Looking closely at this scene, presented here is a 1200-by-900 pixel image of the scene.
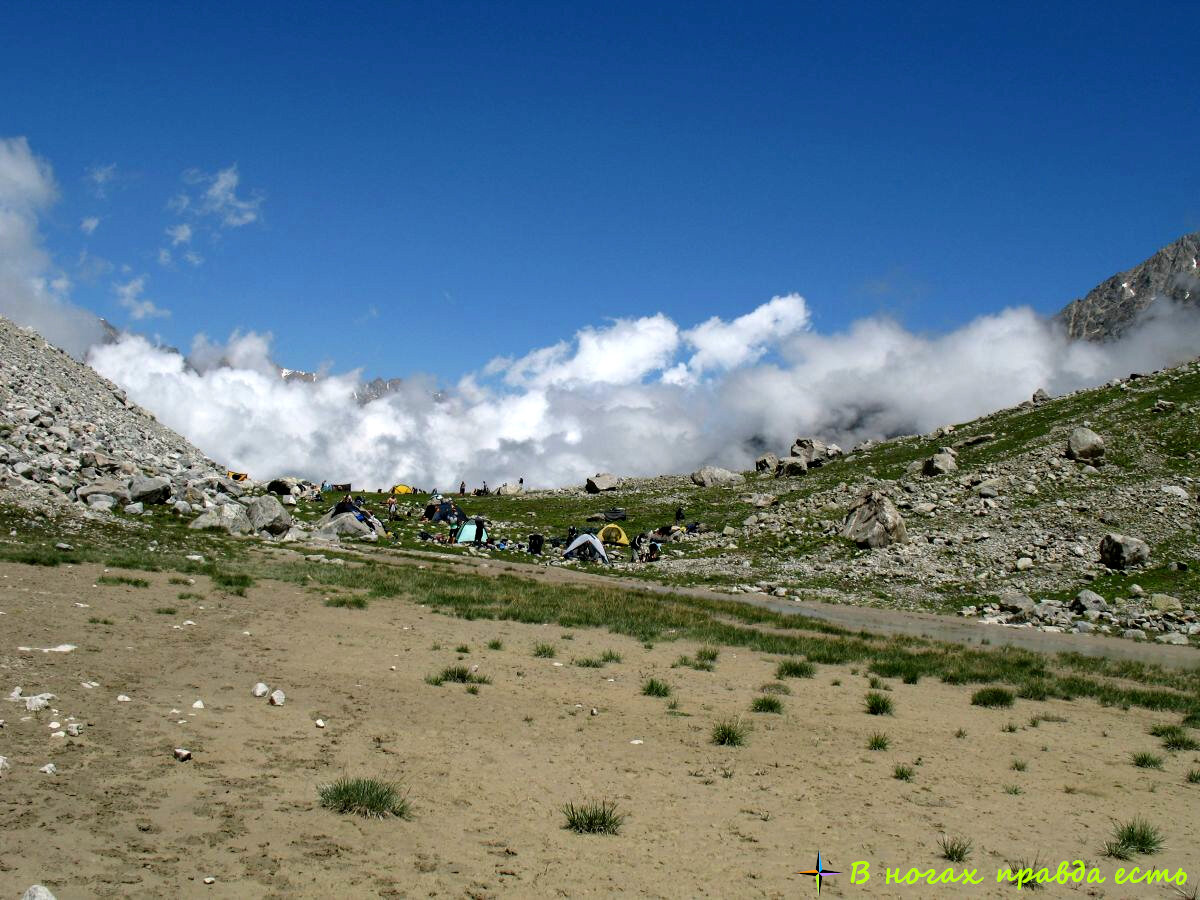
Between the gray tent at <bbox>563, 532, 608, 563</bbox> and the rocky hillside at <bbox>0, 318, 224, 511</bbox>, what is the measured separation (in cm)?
2626

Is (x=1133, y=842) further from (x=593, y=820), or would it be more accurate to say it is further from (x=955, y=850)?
(x=593, y=820)

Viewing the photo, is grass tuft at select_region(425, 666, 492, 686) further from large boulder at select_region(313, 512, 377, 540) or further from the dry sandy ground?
large boulder at select_region(313, 512, 377, 540)

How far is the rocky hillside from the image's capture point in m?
33.8

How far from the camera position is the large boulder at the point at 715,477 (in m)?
94.8

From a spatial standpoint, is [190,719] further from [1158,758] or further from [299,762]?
[1158,758]

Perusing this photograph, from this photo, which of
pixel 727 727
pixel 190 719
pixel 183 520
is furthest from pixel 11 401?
pixel 727 727

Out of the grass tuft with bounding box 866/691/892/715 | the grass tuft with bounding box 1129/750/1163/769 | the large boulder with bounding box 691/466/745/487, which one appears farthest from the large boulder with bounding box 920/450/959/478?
the grass tuft with bounding box 1129/750/1163/769

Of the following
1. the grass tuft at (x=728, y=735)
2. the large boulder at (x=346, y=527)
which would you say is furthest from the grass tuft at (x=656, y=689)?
the large boulder at (x=346, y=527)

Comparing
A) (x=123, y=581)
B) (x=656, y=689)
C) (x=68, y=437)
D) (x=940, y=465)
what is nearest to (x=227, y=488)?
(x=68, y=437)

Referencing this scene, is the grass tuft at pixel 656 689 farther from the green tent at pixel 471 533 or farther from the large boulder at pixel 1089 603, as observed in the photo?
the green tent at pixel 471 533

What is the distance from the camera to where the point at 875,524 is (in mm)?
53688

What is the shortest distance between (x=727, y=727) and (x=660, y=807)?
11.8 ft

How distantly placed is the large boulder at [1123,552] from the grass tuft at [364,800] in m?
46.5

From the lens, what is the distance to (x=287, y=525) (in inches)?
1849
